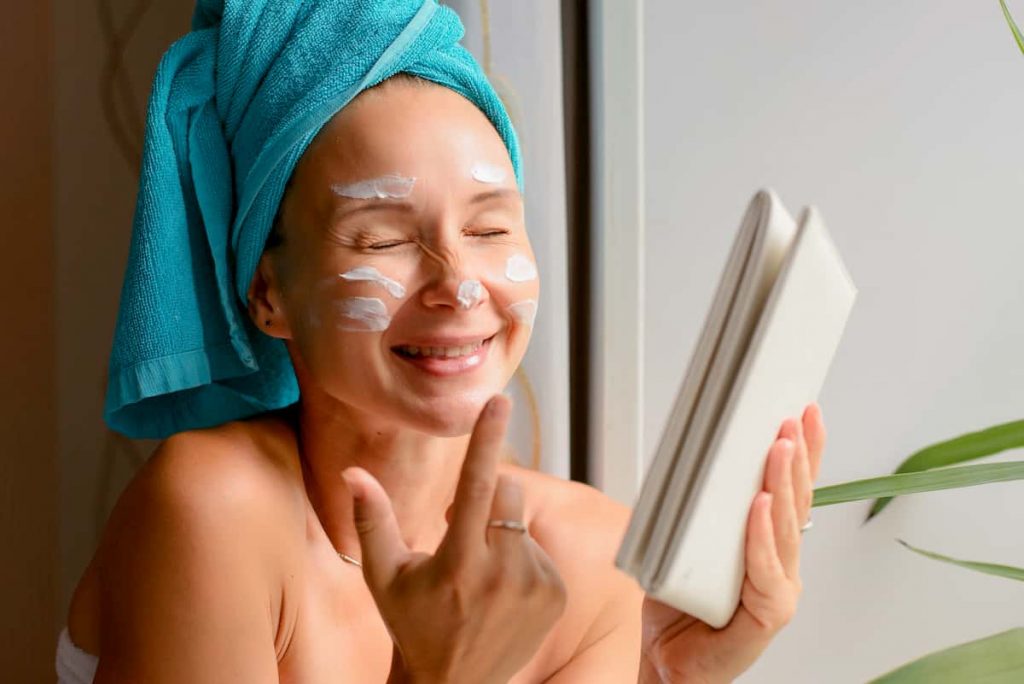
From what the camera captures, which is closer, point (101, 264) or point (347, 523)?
point (347, 523)

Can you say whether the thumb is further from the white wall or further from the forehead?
the white wall

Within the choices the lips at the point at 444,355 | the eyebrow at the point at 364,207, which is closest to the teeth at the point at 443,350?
the lips at the point at 444,355

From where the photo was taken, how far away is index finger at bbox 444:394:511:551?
68cm

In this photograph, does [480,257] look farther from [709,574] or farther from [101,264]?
[101,264]

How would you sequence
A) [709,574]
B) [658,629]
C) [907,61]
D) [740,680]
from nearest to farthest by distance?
1. [709,574]
2. [658,629]
3. [907,61]
4. [740,680]

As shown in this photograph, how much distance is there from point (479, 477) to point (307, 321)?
281 mm

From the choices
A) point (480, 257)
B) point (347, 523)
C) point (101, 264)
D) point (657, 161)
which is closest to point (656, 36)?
point (657, 161)

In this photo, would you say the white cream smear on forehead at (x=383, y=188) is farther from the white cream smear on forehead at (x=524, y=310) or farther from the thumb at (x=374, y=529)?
the thumb at (x=374, y=529)

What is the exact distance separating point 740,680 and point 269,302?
2.30 ft

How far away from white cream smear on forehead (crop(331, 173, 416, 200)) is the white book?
0.33 metres

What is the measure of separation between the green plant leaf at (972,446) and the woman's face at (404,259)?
0.37 meters

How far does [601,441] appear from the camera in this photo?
4.02 feet

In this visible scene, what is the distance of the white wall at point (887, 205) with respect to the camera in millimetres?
1170

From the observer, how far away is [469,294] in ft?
2.84
